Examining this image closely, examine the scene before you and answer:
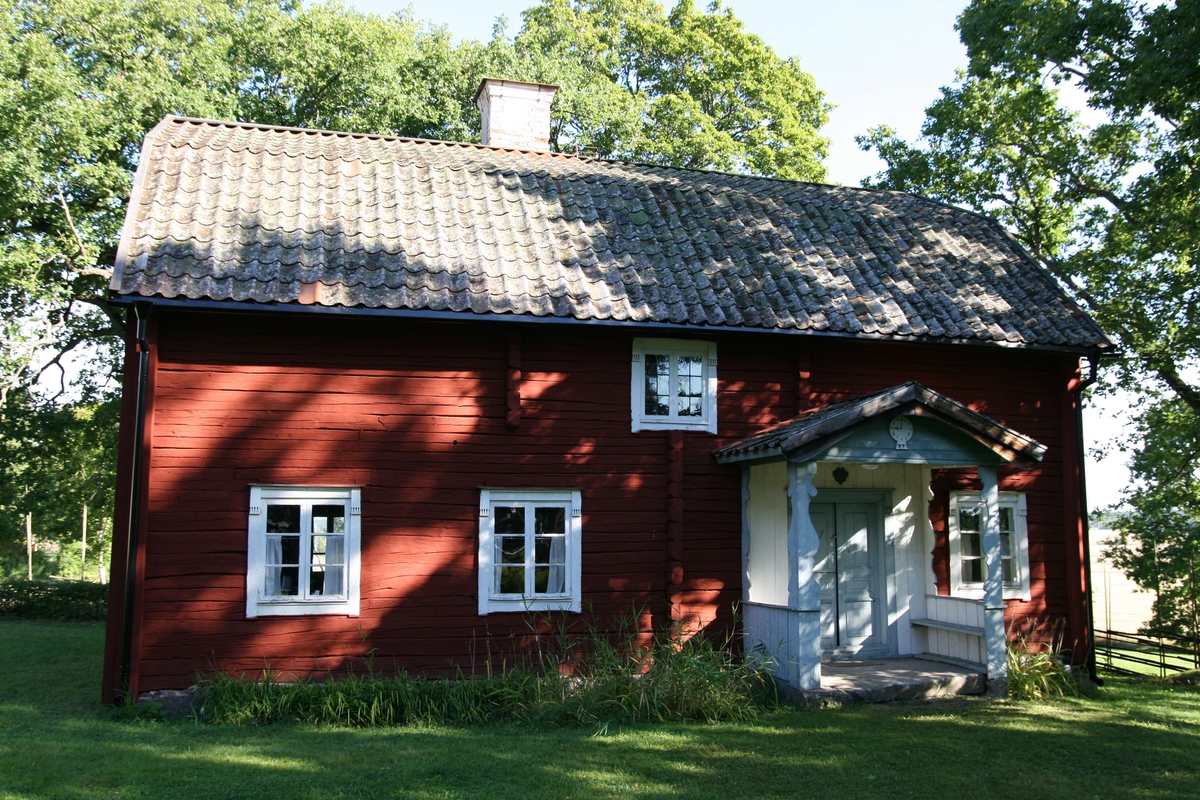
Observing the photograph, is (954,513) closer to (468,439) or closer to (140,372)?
(468,439)

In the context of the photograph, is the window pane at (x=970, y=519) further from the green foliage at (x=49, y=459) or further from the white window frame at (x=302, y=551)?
the green foliage at (x=49, y=459)

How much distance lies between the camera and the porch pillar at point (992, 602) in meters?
10.6

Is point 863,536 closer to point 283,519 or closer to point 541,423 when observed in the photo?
point 541,423

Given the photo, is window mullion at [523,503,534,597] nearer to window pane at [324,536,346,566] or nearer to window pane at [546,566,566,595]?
window pane at [546,566,566,595]

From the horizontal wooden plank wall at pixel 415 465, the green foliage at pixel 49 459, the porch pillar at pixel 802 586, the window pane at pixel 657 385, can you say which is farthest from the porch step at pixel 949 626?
the green foliage at pixel 49 459

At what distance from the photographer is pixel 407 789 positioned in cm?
683

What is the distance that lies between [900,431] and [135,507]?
7.87m

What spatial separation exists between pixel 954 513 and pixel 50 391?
1845 centimetres

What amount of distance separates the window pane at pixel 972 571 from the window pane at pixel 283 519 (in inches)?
317

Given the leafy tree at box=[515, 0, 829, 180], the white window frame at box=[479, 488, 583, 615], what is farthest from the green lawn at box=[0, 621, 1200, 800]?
the leafy tree at box=[515, 0, 829, 180]

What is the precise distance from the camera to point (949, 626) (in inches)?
440

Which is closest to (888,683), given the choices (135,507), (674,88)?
(135,507)

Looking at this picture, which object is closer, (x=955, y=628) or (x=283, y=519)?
(x=283, y=519)

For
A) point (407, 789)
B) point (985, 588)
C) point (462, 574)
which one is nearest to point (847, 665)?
point (985, 588)
